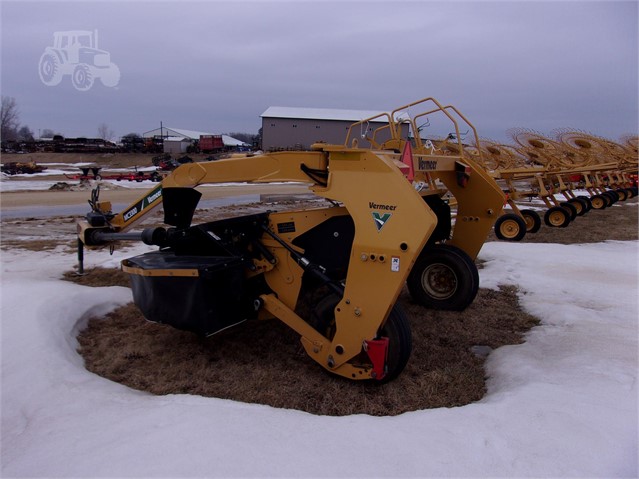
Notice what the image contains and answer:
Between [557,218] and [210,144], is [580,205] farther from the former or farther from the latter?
[210,144]

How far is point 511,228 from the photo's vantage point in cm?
1098

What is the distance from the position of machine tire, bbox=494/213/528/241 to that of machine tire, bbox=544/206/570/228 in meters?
3.17

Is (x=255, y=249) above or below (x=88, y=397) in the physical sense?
above

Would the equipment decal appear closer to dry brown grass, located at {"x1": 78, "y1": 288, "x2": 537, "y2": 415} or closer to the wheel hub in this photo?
dry brown grass, located at {"x1": 78, "y1": 288, "x2": 537, "y2": 415}

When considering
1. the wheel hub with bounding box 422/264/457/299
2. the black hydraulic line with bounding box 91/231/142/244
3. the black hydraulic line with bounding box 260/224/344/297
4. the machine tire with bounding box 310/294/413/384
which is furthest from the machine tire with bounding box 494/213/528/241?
the black hydraulic line with bounding box 91/231/142/244

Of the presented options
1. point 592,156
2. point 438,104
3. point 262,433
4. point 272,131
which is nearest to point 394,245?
point 262,433

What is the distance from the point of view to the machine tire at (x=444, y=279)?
18.6 ft

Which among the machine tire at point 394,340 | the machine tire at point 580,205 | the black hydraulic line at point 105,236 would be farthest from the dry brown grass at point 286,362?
the machine tire at point 580,205

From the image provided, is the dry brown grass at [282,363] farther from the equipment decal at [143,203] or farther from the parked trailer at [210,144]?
the parked trailer at [210,144]

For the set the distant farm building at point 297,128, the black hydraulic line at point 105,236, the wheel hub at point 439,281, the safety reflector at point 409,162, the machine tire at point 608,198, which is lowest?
the wheel hub at point 439,281

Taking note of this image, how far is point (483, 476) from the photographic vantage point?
2.40m

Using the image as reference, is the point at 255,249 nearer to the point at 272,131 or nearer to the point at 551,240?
the point at 551,240

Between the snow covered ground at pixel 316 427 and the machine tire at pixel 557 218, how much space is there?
959cm

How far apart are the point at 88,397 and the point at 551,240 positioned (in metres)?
10.7
